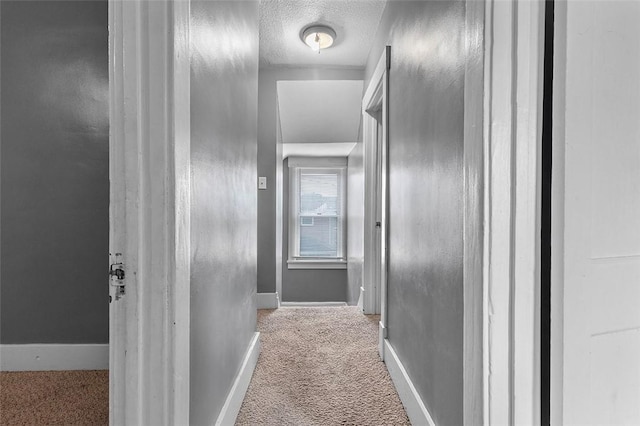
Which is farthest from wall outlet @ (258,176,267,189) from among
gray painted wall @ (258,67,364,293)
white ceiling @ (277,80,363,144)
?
white ceiling @ (277,80,363,144)

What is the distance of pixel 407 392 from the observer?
141 centimetres

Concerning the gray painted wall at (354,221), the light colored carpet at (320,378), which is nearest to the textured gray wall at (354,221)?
the gray painted wall at (354,221)

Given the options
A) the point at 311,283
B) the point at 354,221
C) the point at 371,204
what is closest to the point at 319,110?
the point at 371,204

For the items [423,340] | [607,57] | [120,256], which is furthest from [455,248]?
[120,256]

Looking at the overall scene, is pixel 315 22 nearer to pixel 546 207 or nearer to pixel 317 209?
pixel 546 207

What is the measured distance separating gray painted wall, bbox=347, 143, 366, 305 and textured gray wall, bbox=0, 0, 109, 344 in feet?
8.47

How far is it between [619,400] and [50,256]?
7.42ft

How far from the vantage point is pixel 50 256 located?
1.63 m

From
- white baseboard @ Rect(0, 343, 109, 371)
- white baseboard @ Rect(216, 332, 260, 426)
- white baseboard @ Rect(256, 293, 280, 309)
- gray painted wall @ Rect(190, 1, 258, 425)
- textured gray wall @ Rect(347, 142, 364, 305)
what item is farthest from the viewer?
textured gray wall @ Rect(347, 142, 364, 305)

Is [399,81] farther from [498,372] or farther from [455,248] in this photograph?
[498,372]

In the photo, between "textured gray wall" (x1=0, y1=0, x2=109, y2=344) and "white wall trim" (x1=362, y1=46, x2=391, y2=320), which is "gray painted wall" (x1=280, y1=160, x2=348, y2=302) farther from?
"textured gray wall" (x1=0, y1=0, x2=109, y2=344)

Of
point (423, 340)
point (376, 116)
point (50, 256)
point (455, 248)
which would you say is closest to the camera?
point (455, 248)

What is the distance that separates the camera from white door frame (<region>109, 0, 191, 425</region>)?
0.71 meters

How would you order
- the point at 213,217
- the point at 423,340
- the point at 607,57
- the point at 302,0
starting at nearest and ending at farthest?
the point at 607,57 < the point at 213,217 < the point at 423,340 < the point at 302,0
